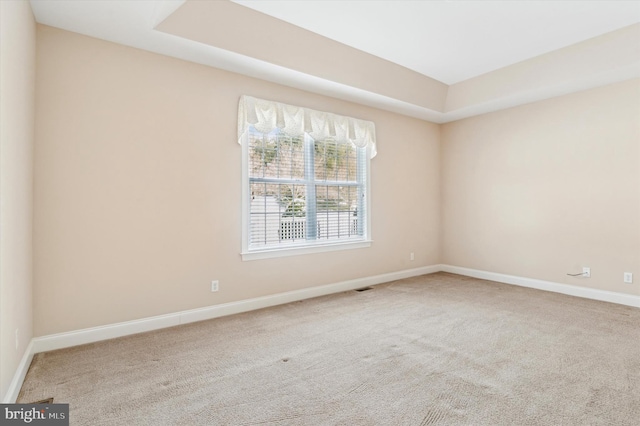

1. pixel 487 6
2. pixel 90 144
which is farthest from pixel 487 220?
pixel 90 144

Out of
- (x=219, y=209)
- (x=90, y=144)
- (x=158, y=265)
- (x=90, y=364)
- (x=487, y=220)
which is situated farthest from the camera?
(x=487, y=220)

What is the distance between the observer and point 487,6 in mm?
3047

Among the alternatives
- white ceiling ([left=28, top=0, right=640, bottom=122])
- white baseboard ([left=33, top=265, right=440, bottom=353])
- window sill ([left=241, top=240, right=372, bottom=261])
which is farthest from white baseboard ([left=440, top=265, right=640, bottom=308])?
white ceiling ([left=28, top=0, right=640, bottom=122])

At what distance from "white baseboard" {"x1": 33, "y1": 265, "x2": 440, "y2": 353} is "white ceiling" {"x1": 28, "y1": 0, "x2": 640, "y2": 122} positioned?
2.49m

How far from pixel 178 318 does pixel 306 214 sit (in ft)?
6.16

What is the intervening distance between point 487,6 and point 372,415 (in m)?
3.42

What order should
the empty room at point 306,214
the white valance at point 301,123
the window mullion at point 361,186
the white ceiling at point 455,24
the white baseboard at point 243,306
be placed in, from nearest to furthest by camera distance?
1. the empty room at point 306,214
2. the white baseboard at point 243,306
3. the white ceiling at point 455,24
4. the white valance at point 301,123
5. the window mullion at point 361,186

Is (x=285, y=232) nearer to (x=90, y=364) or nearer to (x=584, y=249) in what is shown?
(x=90, y=364)

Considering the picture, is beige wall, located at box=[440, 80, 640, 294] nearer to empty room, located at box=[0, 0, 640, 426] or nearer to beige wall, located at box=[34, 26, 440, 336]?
empty room, located at box=[0, 0, 640, 426]

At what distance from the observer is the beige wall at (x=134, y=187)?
2736mm

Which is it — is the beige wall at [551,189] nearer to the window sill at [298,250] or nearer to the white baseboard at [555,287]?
the white baseboard at [555,287]

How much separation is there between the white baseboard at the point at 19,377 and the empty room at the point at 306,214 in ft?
0.08

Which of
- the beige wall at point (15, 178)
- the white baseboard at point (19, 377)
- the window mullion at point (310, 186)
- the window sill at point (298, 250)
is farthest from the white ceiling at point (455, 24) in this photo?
the white baseboard at point (19, 377)

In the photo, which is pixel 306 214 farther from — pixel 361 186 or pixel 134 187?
pixel 134 187
